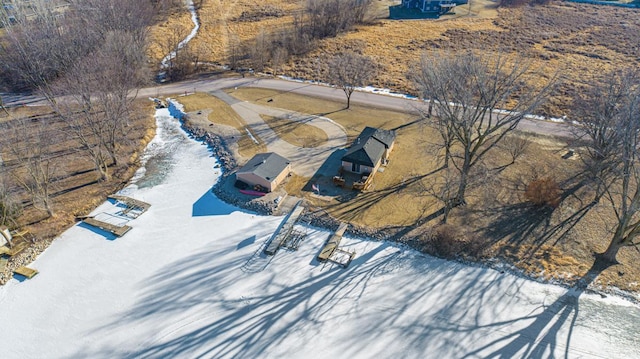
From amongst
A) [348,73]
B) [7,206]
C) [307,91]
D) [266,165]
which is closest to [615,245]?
[266,165]

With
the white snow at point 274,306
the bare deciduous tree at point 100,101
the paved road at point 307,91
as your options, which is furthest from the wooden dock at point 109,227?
the paved road at point 307,91

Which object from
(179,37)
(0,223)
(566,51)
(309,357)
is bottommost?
(309,357)

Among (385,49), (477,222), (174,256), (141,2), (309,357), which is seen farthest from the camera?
(385,49)

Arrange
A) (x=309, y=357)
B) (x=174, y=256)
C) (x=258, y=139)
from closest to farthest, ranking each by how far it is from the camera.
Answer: (x=309, y=357) < (x=174, y=256) < (x=258, y=139)

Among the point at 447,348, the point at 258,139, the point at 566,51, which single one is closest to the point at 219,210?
the point at 258,139

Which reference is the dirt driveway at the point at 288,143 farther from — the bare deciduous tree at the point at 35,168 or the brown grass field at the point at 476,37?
the bare deciduous tree at the point at 35,168

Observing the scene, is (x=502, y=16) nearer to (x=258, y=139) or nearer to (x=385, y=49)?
(x=385, y=49)
